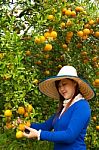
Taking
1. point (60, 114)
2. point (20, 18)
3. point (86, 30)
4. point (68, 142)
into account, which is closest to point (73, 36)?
point (86, 30)

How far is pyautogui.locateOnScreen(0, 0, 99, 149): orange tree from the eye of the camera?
418 centimetres

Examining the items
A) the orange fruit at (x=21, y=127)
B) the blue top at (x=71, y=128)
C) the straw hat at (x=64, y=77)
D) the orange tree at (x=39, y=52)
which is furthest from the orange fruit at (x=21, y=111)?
the straw hat at (x=64, y=77)

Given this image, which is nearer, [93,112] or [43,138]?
[43,138]

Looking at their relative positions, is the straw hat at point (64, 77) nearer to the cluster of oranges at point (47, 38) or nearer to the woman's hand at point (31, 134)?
the cluster of oranges at point (47, 38)

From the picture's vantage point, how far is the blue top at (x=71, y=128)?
12.8ft

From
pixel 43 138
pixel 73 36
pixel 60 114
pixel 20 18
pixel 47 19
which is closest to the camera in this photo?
pixel 43 138

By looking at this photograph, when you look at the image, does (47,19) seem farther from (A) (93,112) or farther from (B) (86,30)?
(A) (93,112)

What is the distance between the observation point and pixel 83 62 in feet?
17.4

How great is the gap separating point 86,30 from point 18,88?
1023 millimetres

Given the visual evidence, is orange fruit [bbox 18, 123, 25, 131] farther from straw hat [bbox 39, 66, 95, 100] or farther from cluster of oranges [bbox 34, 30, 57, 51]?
cluster of oranges [bbox 34, 30, 57, 51]

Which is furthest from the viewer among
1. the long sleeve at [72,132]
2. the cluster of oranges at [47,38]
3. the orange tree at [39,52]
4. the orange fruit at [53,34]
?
the orange fruit at [53,34]

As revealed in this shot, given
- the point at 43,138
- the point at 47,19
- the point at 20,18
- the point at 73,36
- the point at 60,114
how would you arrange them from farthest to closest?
the point at 20,18 → the point at 73,36 → the point at 47,19 → the point at 60,114 → the point at 43,138

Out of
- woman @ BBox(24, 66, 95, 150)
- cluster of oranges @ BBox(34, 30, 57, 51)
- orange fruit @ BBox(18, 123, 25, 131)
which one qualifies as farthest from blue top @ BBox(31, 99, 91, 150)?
cluster of oranges @ BBox(34, 30, 57, 51)

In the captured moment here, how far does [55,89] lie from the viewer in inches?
178
